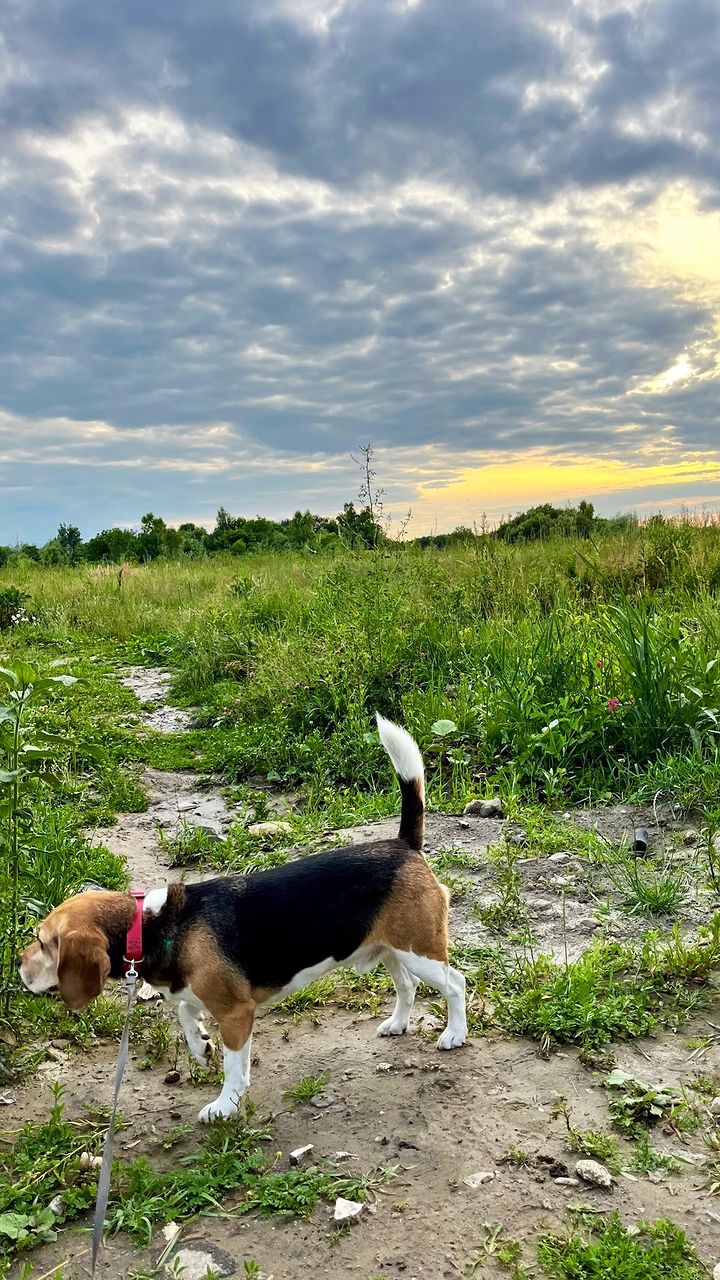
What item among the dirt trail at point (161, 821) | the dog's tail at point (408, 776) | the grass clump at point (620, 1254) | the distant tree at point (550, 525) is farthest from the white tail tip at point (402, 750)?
the distant tree at point (550, 525)

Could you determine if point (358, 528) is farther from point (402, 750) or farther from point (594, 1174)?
point (594, 1174)

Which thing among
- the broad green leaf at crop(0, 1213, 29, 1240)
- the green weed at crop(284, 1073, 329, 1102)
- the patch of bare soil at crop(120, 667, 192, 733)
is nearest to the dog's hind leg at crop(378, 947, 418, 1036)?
the green weed at crop(284, 1073, 329, 1102)

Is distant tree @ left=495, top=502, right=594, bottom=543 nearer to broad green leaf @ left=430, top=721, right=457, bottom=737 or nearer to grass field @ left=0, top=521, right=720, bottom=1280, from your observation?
grass field @ left=0, top=521, right=720, bottom=1280

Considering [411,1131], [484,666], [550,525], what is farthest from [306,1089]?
[550,525]

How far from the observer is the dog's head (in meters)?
3.04

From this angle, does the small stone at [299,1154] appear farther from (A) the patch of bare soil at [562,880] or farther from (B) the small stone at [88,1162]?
(A) the patch of bare soil at [562,880]

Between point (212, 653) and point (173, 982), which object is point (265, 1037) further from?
point (212, 653)

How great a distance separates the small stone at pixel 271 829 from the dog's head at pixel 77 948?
2.43 m

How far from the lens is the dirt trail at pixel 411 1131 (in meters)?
2.55

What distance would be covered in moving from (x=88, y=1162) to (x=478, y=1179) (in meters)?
1.32

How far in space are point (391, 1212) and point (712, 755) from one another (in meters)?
4.07

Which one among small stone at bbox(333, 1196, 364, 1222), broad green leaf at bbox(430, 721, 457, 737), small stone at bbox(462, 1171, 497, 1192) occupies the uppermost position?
broad green leaf at bbox(430, 721, 457, 737)

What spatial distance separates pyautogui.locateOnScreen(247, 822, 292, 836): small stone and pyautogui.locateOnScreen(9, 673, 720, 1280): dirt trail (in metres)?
1.67

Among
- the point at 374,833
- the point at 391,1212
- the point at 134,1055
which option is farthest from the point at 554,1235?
the point at 374,833
